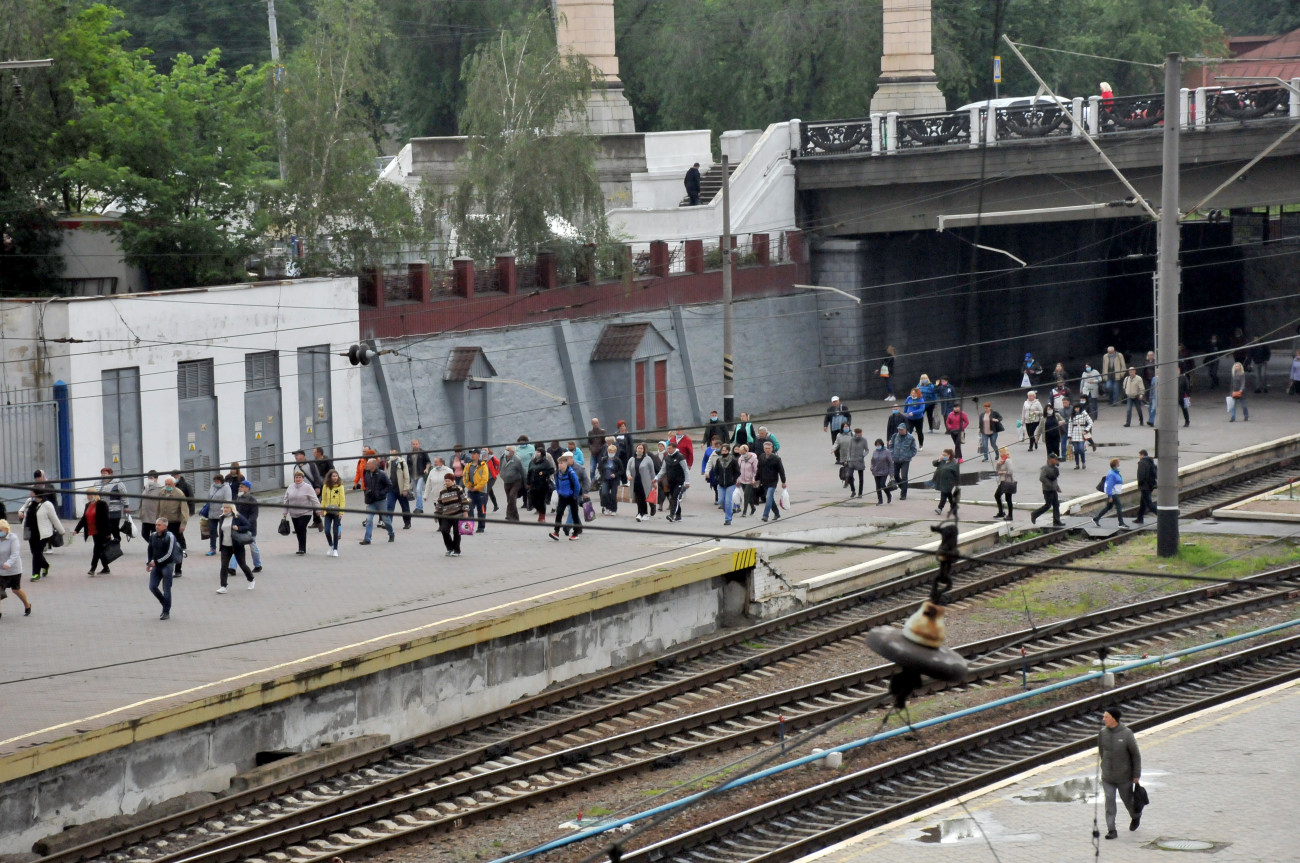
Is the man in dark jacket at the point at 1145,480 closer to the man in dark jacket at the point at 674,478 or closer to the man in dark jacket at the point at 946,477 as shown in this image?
the man in dark jacket at the point at 946,477

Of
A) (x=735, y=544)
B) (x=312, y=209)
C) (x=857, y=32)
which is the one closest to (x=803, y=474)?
(x=735, y=544)

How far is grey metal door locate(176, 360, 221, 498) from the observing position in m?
28.6

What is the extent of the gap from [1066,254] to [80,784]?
40.9m

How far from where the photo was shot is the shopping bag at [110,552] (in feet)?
72.3

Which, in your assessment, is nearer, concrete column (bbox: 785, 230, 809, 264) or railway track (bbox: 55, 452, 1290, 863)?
railway track (bbox: 55, 452, 1290, 863)

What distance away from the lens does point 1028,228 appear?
4894cm

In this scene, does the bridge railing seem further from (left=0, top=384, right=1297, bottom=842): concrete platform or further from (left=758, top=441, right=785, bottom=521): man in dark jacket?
(left=0, top=384, right=1297, bottom=842): concrete platform

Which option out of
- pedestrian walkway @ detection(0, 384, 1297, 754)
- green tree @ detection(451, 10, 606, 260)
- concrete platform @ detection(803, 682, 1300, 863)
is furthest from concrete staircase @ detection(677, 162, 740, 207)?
concrete platform @ detection(803, 682, 1300, 863)

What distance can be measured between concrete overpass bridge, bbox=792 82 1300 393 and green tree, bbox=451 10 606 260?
8098 mm

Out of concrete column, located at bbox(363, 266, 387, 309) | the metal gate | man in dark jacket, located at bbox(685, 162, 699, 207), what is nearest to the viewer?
the metal gate

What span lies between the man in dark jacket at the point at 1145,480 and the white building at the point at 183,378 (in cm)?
1383

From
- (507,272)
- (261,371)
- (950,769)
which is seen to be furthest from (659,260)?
(950,769)

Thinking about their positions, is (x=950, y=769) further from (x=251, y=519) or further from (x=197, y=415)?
(x=197, y=415)

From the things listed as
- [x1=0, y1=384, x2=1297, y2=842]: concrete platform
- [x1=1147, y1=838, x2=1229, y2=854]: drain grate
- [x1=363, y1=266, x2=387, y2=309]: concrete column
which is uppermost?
[x1=363, y1=266, x2=387, y2=309]: concrete column
